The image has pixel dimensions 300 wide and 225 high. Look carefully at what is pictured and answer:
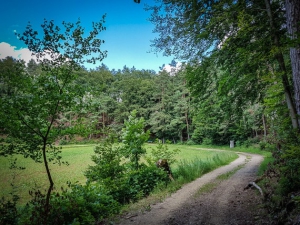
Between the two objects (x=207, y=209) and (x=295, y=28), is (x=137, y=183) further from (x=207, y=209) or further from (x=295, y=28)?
(x=295, y=28)

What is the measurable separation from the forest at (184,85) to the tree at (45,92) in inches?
0.8

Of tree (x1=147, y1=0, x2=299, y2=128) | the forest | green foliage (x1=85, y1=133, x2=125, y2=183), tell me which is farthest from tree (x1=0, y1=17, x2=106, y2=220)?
tree (x1=147, y1=0, x2=299, y2=128)

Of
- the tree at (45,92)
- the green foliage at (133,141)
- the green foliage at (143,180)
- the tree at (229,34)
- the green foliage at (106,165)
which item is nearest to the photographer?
the tree at (45,92)

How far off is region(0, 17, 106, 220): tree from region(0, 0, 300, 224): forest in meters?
0.02

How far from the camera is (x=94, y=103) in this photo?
4.66 metres

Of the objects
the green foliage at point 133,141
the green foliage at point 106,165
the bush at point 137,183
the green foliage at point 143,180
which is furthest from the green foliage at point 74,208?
the green foliage at point 133,141

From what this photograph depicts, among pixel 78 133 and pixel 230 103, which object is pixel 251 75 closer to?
pixel 230 103

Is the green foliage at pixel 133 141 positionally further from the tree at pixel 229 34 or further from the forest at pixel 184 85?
the tree at pixel 229 34

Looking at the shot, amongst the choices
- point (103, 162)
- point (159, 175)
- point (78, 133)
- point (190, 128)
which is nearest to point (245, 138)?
point (190, 128)

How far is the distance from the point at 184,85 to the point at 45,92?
161 inches

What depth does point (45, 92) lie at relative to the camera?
417cm

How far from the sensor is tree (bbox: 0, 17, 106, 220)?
3.86 metres

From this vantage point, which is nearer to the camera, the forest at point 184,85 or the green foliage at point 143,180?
the forest at point 184,85

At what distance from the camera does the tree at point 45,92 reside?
152 inches
